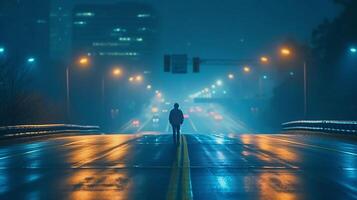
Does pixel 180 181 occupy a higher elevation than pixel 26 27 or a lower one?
lower

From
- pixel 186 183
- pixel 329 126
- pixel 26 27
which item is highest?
pixel 26 27

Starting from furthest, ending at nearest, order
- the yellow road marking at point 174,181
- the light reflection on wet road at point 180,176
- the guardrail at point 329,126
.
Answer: the guardrail at point 329,126 → the light reflection on wet road at point 180,176 → the yellow road marking at point 174,181

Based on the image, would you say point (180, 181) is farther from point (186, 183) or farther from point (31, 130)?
point (31, 130)

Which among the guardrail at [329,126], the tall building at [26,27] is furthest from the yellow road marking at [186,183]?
the tall building at [26,27]

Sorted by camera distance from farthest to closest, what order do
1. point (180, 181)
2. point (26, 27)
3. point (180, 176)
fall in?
point (26, 27)
point (180, 176)
point (180, 181)

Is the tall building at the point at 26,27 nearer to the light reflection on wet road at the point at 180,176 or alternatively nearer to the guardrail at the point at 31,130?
the guardrail at the point at 31,130

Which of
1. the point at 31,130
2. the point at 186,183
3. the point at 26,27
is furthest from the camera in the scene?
the point at 26,27

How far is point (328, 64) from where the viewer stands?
100 metres

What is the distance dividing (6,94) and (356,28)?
55.9 meters

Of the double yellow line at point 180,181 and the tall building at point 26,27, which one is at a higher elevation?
the tall building at point 26,27

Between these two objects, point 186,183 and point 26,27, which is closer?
point 186,183

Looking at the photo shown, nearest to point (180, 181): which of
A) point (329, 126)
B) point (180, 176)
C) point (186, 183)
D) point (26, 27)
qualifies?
point (186, 183)

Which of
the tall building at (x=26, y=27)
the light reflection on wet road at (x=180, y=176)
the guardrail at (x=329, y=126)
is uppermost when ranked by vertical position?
the tall building at (x=26, y=27)

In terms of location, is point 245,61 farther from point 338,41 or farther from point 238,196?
point 238,196
